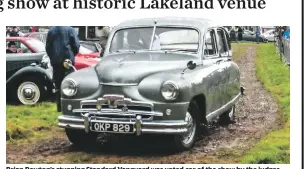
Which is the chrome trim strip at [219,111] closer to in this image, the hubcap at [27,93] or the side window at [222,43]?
the side window at [222,43]

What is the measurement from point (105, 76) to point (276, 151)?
5.52 feet

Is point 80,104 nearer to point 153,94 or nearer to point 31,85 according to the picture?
point 153,94

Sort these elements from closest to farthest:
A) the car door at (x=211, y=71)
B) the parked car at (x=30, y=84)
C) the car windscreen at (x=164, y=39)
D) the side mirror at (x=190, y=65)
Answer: the side mirror at (x=190, y=65) → the car door at (x=211, y=71) → the car windscreen at (x=164, y=39) → the parked car at (x=30, y=84)

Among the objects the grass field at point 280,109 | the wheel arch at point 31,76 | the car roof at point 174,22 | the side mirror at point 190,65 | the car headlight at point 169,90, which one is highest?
the car roof at point 174,22

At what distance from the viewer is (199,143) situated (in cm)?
570

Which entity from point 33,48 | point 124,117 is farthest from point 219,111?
point 33,48

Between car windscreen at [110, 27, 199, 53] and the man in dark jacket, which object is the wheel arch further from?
car windscreen at [110, 27, 199, 53]

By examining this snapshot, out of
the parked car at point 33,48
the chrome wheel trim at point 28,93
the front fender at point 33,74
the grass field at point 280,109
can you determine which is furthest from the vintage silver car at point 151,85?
the parked car at point 33,48

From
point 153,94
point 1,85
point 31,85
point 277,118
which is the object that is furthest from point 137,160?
point 31,85

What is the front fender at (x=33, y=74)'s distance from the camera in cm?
791

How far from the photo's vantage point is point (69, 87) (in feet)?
17.6

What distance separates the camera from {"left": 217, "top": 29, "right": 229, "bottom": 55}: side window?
21.4 ft

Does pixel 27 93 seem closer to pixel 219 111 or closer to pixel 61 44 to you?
pixel 61 44

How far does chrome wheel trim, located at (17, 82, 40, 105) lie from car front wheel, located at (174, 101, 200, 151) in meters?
3.13
